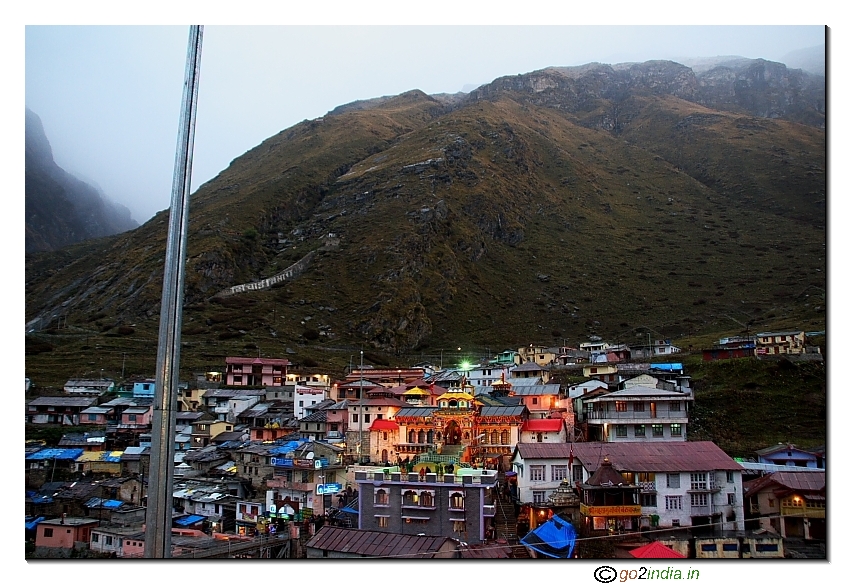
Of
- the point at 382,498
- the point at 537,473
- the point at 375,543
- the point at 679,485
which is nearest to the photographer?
the point at 375,543

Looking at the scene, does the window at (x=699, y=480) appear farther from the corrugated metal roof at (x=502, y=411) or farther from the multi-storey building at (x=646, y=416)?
the corrugated metal roof at (x=502, y=411)

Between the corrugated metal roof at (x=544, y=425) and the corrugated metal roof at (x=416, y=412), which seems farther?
the corrugated metal roof at (x=416, y=412)

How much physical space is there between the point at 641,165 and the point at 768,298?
53562mm

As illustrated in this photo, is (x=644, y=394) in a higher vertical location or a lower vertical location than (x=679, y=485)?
higher

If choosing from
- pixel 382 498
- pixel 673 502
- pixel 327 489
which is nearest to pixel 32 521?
pixel 327 489

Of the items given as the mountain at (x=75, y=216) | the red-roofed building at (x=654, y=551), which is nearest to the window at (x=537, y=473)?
the red-roofed building at (x=654, y=551)

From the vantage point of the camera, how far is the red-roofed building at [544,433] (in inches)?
928

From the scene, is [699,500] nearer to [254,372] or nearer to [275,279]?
[254,372]

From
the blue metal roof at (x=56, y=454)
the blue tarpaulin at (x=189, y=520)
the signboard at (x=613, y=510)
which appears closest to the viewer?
the signboard at (x=613, y=510)

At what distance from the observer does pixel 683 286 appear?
219 feet

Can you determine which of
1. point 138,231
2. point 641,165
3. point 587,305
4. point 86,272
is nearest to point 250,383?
point 587,305

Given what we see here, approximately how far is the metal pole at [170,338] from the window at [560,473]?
533 inches

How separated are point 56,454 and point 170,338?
79.3ft

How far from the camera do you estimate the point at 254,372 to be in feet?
144
